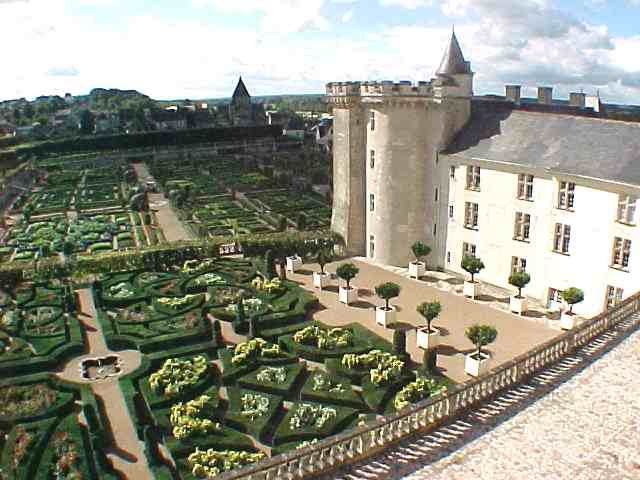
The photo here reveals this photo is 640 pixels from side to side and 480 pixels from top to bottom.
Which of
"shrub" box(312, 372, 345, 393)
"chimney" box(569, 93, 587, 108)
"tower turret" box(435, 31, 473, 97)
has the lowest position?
"shrub" box(312, 372, 345, 393)

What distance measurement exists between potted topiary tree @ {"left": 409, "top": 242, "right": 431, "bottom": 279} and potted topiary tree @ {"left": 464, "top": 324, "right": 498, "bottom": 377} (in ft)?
38.6

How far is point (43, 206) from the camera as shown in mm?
60750

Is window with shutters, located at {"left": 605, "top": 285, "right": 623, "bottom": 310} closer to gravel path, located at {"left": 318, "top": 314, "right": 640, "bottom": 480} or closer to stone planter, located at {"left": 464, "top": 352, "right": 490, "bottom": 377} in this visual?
stone planter, located at {"left": 464, "top": 352, "right": 490, "bottom": 377}

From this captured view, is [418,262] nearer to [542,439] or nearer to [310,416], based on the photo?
[310,416]

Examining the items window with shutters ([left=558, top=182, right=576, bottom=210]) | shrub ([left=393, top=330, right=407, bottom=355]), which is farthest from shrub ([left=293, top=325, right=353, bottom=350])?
window with shutters ([left=558, top=182, right=576, bottom=210])

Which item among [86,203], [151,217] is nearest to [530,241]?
[151,217]

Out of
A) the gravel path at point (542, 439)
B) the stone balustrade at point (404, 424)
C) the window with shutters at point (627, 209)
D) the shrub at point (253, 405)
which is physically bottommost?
the shrub at point (253, 405)

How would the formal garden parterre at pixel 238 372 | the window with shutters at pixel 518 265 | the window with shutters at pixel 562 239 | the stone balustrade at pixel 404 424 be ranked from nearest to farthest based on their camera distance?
the stone balustrade at pixel 404 424, the formal garden parterre at pixel 238 372, the window with shutters at pixel 562 239, the window with shutters at pixel 518 265

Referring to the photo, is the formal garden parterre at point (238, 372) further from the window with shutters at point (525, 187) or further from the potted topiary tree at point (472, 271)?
the window with shutters at point (525, 187)

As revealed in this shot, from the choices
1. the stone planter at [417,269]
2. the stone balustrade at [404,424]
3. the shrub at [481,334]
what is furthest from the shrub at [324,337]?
the stone planter at [417,269]

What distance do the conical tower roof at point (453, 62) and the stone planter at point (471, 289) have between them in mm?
13631

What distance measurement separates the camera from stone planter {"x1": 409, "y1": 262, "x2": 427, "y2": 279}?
1449 inches

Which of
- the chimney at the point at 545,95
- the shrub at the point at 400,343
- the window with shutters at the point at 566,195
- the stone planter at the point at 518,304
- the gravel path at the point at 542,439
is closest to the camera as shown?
the gravel path at the point at 542,439

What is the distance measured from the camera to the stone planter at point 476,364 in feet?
78.6
